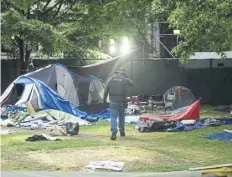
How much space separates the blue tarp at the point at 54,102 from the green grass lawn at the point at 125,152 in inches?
154

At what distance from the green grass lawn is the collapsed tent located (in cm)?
408

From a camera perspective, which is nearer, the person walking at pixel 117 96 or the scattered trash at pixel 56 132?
the person walking at pixel 117 96

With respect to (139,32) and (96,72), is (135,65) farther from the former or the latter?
(96,72)

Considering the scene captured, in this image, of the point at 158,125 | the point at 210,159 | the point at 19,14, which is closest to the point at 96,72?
the point at 19,14

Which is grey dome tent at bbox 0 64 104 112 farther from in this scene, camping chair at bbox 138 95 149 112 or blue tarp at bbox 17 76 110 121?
camping chair at bbox 138 95 149 112

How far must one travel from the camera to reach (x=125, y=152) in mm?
8883

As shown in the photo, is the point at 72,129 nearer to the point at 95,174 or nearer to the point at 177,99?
the point at 95,174

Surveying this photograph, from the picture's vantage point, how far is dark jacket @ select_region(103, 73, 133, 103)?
36.3 ft

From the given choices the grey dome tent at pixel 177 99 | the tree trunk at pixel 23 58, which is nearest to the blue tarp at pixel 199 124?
the grey dome tent at pixel 177 99

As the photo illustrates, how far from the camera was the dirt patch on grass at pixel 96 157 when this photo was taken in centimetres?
780

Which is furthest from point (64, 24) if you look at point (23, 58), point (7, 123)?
point (7, 123)

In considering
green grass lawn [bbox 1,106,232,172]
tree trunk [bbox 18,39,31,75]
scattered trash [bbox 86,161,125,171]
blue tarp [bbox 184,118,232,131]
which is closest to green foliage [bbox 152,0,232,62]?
blue tarp [bbox 184,118,232,131]

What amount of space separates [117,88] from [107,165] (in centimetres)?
386

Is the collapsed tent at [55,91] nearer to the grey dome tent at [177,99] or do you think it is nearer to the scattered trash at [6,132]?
the grey dome tent at [177,99]
